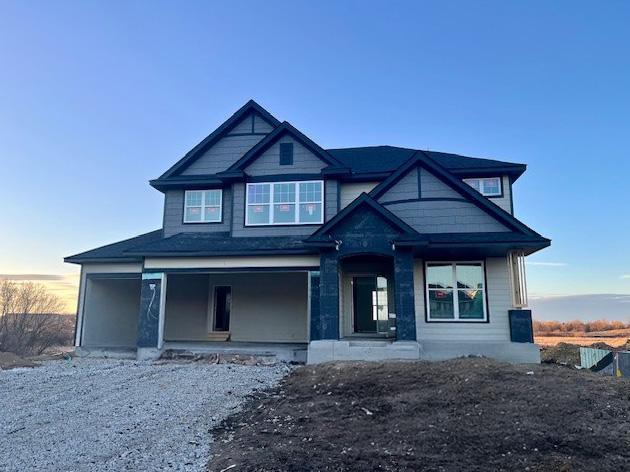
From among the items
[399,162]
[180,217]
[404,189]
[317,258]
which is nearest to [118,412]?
[317,258]

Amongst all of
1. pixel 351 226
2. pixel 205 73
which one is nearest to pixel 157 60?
pixel 205 73

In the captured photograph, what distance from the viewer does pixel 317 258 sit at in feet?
44.3

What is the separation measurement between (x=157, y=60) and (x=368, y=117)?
9574mm

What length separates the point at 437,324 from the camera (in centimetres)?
1320

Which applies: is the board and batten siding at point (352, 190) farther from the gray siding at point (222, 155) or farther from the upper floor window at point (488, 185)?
the gray siding at point (222, 155)

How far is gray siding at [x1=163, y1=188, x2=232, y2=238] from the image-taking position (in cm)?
1616

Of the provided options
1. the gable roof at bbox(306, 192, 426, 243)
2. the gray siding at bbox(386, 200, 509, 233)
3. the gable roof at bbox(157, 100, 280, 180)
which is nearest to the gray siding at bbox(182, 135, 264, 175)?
the gable roof at bbox(157, 100, 280, 180)

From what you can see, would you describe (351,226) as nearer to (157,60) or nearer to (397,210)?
(397,210)

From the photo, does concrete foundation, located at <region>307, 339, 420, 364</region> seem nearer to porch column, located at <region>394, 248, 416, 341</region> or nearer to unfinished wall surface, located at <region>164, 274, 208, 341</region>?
porch column, located at <region>394, 248, 416, 341</region>

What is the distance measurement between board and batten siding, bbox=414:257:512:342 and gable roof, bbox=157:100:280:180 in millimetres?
8310

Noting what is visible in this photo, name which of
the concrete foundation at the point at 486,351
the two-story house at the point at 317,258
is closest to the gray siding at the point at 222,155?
the two-story house at the point at 317,258

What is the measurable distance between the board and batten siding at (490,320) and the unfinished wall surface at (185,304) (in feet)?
26.7

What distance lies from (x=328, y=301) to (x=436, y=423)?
20.5 ft

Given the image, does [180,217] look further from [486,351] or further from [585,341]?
[585,341]
